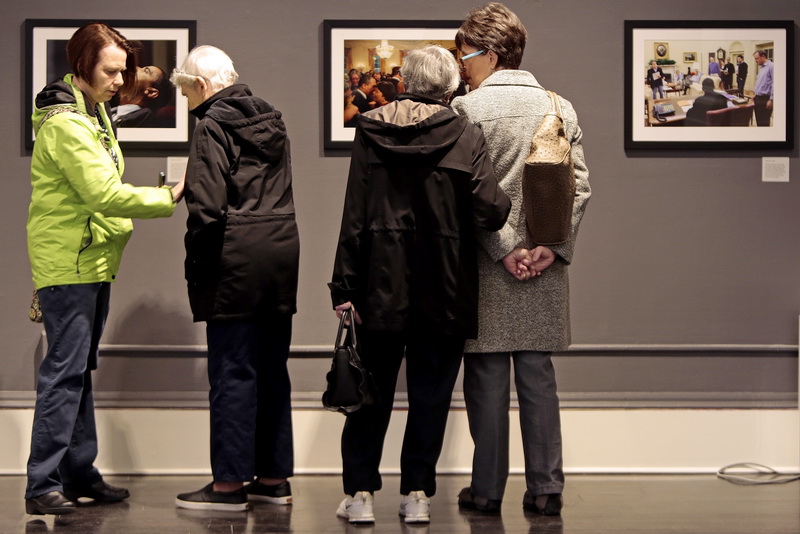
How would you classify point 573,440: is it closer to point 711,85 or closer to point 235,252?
point 711,85

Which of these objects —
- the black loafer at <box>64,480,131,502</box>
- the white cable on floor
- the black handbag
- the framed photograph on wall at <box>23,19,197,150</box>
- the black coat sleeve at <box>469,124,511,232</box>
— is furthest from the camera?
the framed photograph on wall at <box>23,19,197,150</box>

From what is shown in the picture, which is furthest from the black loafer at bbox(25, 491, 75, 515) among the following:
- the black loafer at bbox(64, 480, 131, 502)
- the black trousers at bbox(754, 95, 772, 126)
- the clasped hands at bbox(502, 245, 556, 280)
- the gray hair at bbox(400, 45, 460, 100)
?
the black trousers at bbox(754, 95, 772, 126)

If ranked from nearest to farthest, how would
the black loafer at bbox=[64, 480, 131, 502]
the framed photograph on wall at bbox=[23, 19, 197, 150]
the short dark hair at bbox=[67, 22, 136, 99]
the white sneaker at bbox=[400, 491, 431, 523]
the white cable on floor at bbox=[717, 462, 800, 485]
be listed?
the white sneaker at bbox=[400, 491, 431, 523], the short dark hair at bbox=[67, 22, 136, 99], the black loafer at bbox=[64, 480, 131, 502], the white cable on floor at bbox=[717, 462, 800, 485], the framed photograph on wall at bbox=[23, 19, 197, 150]

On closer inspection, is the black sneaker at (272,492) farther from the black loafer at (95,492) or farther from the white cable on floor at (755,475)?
Answer: the white cable on floor at (755,475)

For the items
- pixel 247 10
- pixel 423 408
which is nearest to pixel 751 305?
pixel 423 408

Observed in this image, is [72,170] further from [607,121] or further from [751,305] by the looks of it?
[751,305]

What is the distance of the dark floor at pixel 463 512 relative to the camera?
10.7 feet

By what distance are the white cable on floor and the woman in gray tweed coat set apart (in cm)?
102

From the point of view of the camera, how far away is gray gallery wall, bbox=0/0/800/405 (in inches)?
166

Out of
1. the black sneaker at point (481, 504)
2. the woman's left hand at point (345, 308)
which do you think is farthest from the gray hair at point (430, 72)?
the black sneaker at point (481, 504)

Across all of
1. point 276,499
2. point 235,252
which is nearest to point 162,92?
point 235,252

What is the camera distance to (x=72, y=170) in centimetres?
332

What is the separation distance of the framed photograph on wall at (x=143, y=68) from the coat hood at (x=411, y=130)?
4.15ft

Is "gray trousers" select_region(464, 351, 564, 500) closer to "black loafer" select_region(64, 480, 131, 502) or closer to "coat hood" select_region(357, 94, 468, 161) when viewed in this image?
"coat hood" select_region(357, 94, 468, 161)
